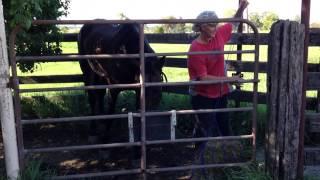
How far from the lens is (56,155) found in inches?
240

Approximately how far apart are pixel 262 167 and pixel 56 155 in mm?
3013

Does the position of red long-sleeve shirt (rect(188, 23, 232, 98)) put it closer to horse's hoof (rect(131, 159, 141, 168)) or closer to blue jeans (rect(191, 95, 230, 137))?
blue jeans (rect(191, 95, 230, 137))

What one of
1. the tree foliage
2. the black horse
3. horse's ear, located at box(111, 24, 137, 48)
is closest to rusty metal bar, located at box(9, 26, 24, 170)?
the black horse

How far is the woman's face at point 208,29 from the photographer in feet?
14.8

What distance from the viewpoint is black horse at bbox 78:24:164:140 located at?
5258 mm

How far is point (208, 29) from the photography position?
14.9ft

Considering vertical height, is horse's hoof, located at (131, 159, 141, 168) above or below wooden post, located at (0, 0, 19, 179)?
below

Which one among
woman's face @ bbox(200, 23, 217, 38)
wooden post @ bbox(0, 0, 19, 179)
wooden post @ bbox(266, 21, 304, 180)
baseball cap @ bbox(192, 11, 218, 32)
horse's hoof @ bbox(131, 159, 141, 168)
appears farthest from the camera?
horse's hoof @ bbox(131, 159, 141, 168)

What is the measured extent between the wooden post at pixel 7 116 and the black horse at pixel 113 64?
1718 millimetres

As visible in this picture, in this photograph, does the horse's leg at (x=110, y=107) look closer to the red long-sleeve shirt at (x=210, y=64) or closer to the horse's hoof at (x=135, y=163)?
the horse's hoof at (x=135, y=163)

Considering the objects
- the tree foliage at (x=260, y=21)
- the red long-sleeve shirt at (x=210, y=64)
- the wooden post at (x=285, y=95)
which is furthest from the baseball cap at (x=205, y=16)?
the tree foliage at (x=260, y=21)

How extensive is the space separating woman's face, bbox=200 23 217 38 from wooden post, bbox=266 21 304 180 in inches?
24.6

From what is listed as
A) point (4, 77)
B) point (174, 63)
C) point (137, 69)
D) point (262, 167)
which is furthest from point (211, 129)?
point (174, 63)

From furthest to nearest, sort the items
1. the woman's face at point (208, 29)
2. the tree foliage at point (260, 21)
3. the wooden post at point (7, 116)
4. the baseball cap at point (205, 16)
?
the tree foliage at point (260, 21), the baseball cap at point (205, 16), the woman's face at point (208, 29), the wooden post at point (7, 116)
